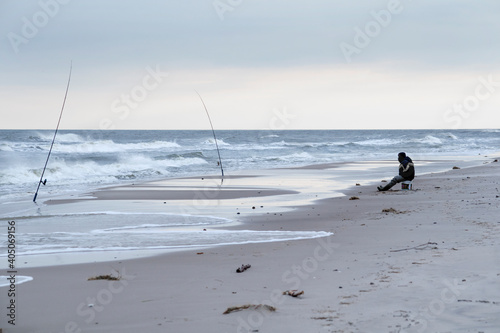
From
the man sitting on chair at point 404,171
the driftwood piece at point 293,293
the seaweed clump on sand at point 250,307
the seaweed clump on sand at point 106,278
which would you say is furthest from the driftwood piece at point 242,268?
the man sitting on chair at point 404,171

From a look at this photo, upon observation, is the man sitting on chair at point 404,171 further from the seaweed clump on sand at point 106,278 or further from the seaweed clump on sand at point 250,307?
the seaweed clump on sand at point 250,307

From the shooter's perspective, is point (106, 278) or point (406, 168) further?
point (406, 168)

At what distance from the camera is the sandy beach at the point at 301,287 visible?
3891 millimetres

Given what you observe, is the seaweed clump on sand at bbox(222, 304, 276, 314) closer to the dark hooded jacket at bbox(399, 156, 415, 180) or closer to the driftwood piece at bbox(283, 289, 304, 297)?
the driftwood piece at bbox(283, 289, 304, 297)

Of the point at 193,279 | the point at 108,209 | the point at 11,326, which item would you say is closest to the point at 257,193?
the point at 108,209

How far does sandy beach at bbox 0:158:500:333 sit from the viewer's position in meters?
3.89

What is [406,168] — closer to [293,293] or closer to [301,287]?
[301,287]

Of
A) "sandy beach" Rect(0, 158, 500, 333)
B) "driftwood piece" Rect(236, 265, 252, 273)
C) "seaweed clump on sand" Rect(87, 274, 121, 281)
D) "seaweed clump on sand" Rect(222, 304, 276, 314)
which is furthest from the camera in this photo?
"driftwood piece" Rect(236, 265, 252, 273)

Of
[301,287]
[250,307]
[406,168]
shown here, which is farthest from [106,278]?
[406,168]

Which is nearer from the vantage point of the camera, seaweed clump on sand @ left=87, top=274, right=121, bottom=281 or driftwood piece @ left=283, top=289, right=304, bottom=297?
driftwood piece @ left=283, top=289, right=304, bottom=297

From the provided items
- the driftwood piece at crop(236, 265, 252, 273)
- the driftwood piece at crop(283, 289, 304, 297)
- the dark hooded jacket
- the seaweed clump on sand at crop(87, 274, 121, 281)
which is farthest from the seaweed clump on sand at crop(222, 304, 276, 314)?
the dark hooded jacket

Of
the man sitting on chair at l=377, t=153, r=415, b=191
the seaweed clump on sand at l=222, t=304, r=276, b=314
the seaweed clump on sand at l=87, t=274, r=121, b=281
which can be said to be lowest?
the seaweed clump on sand at l=87, t=274, r=121, b=281

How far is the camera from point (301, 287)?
4746 millimetres

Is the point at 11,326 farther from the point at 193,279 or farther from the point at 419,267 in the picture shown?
the point at 419,267
